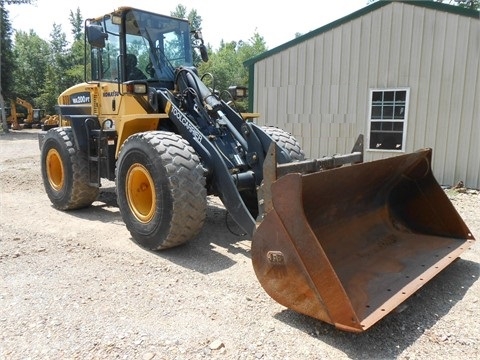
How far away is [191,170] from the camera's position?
3.95 metres

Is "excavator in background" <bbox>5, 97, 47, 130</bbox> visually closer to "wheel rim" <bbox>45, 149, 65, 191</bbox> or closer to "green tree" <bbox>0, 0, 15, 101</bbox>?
"green tree" <bbox>0, 0, 15, 101</bbox>

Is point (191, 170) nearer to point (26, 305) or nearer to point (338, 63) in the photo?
point (26, 305)

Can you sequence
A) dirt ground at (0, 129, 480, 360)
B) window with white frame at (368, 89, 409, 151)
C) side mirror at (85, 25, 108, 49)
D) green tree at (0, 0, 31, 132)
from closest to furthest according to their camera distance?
dirt ground at (0, 129, 480, 360), side mirror at (85, 25, 108, 49), window with white frame at (368, 89, 409, 151), green tree at (0, 0, 31, 132)

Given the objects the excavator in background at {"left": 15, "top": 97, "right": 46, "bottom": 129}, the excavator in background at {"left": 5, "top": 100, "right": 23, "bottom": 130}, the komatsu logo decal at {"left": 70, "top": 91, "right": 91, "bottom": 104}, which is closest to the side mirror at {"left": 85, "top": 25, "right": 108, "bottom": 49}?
the komatsu logo decal at {"left": 70, "top": 91, "right": 91, "bottom": 104}

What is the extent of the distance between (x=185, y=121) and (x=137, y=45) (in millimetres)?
1526

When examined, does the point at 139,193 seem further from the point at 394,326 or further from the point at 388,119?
the point at 388,119

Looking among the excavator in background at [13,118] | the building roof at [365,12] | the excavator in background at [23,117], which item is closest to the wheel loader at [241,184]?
the building roof at [365,12]

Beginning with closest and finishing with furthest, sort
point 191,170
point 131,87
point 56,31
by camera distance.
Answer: point 191,170, point 131,87, point 56,31

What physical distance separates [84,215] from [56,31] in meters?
63.5

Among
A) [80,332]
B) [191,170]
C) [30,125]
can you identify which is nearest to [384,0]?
[191,170]

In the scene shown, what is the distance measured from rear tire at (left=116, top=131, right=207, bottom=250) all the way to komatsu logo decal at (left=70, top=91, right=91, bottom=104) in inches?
76.0

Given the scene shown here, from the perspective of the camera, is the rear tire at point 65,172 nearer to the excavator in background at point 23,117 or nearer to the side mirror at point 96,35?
the side mirror at point 96,35

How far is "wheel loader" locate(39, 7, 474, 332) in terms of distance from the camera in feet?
9.32

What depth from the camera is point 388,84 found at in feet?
27.5
